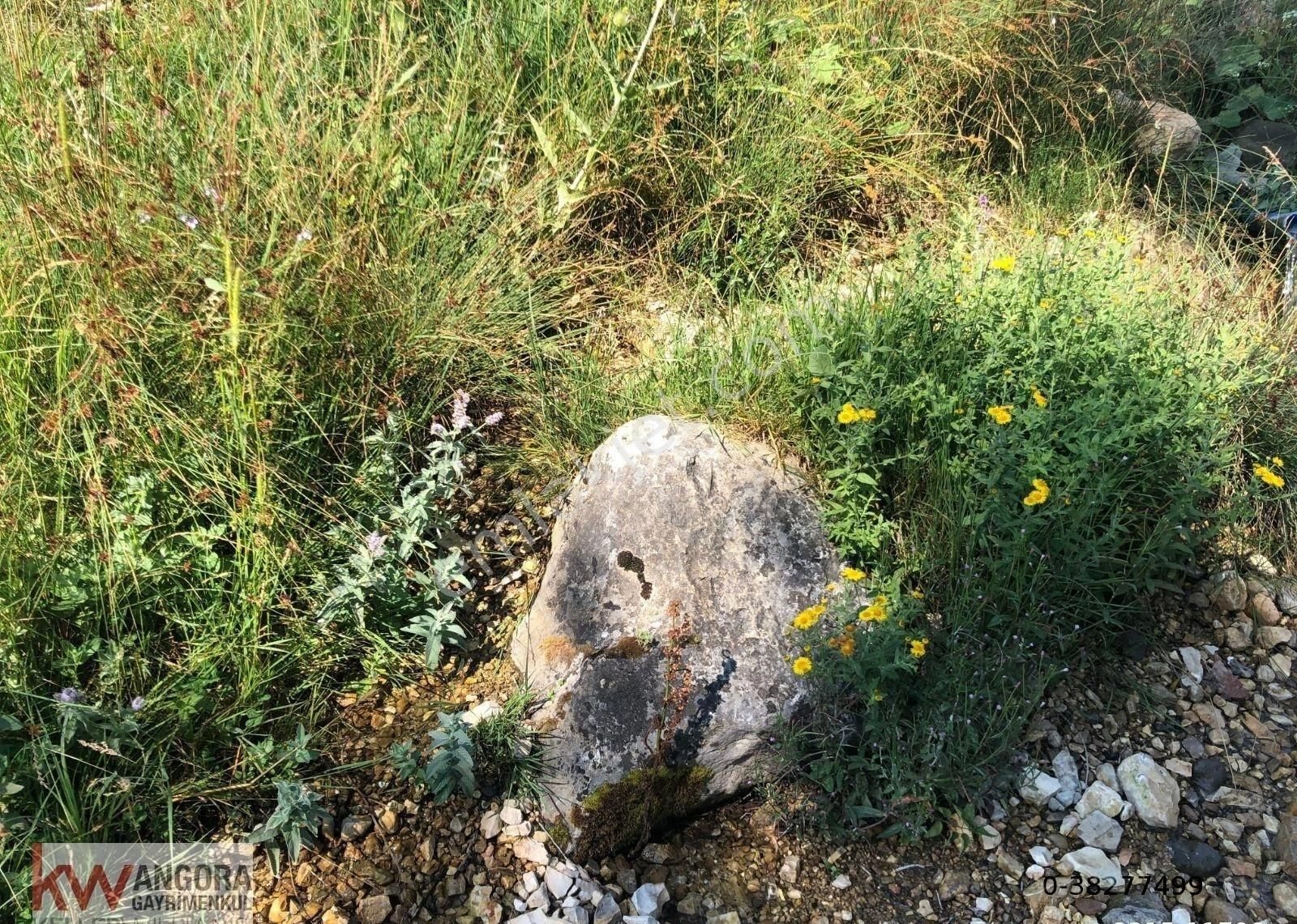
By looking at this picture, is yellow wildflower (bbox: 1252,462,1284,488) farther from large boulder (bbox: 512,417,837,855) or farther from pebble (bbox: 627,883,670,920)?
pebble (bbox: 627,883,670,920)

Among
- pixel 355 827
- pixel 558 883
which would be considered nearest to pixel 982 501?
pixel 558 883

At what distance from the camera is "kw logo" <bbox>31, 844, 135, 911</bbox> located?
1.79 meters

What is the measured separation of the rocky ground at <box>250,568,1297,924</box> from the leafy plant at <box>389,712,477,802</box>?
81mm

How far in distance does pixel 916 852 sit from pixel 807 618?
2.01 ft

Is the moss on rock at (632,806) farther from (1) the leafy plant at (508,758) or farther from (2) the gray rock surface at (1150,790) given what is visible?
(2) the gray rock surface at (1150,790)

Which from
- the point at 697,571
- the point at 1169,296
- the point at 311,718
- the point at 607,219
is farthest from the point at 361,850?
the point at 1169,296

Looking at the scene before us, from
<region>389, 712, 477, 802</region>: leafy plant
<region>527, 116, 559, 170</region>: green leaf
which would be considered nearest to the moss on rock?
<region>389, 712, 477, 802</region>: leafy plant

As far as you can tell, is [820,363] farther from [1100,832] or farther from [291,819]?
[291,819]

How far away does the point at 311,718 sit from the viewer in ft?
7.34

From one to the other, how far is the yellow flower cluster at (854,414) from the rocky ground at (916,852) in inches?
35.1

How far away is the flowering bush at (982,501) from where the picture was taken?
2.26 m

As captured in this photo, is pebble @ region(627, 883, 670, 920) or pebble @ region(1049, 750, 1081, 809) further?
pebble @ region(1049, 750, 1081, 809)

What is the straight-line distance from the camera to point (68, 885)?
1.83 m

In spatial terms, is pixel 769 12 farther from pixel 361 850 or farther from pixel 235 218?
pixel 361 850
